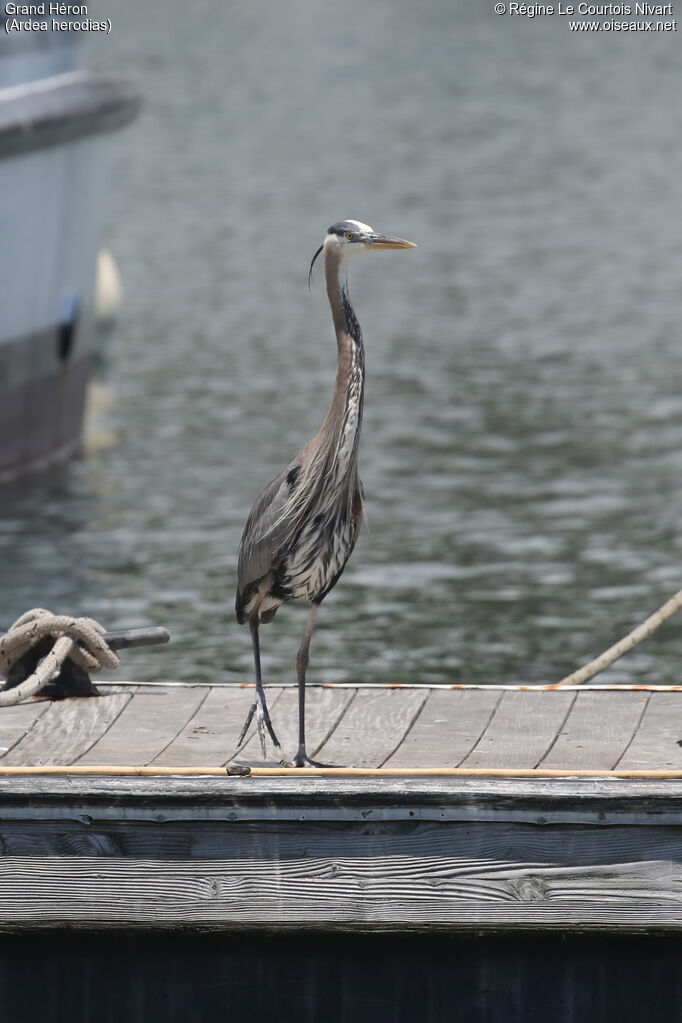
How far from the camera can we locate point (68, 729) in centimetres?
654

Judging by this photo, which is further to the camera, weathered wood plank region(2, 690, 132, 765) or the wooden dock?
weathered wood plank region(2, 690, 132, 765)

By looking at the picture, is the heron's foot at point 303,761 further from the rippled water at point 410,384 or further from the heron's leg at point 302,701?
the rippled water at point 410,384

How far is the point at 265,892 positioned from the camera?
5480 millimetres

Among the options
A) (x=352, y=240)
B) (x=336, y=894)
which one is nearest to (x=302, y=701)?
(x=336, y=894)

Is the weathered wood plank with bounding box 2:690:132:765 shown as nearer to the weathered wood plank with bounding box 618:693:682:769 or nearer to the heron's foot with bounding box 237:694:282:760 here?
the heron's foot with bounding box 237:694:282:760

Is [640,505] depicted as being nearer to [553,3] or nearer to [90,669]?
[90,669]

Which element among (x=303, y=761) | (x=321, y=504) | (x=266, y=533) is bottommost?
(x=303, y=761)

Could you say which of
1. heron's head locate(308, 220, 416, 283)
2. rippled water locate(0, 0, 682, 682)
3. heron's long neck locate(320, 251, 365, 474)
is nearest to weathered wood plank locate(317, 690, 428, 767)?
heron's long neck locate(320, 251, 365, 474)

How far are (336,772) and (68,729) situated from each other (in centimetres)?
139

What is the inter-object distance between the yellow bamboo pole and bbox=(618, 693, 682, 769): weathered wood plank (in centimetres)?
19

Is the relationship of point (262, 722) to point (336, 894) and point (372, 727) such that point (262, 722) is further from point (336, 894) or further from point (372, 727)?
point (336, 894)

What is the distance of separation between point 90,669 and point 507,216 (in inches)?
893

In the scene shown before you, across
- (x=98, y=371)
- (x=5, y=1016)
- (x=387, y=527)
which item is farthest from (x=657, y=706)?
(x=98, y=371)

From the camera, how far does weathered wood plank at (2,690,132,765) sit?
6.21m
